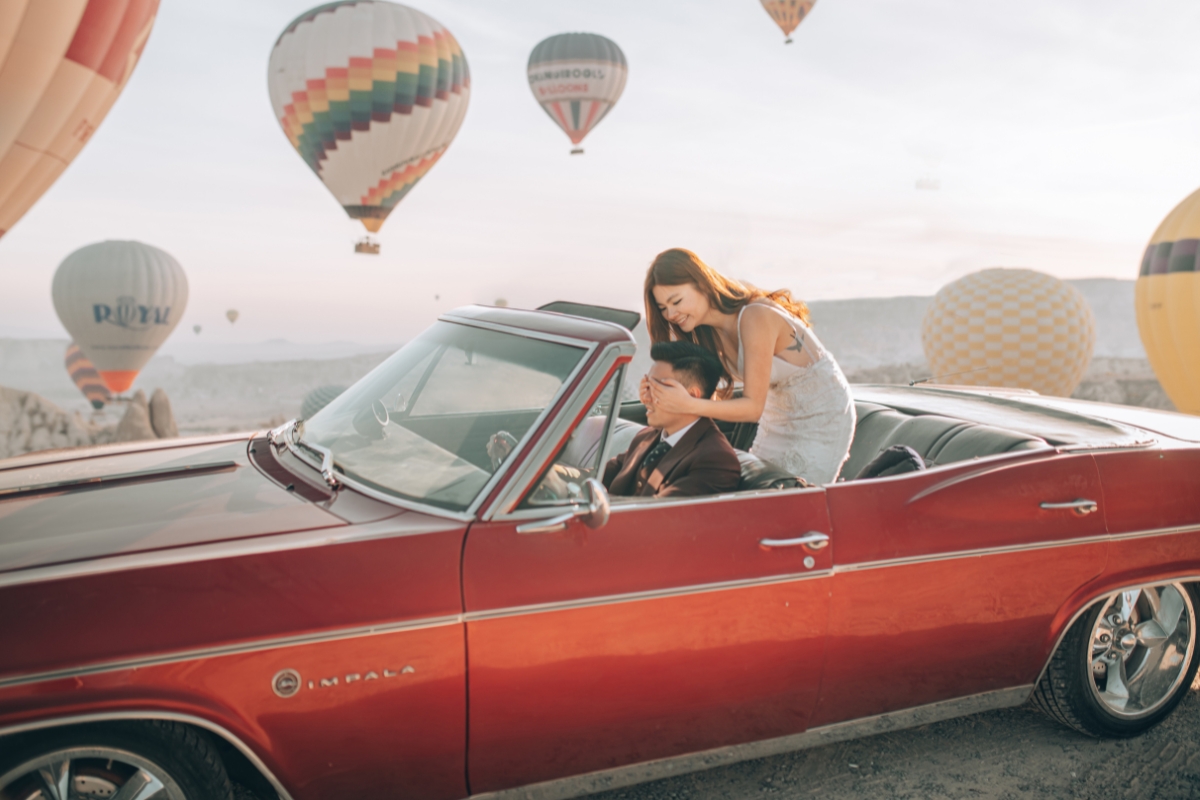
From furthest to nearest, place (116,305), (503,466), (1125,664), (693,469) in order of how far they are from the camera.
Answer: (116,305) < (1125,664) < (693,469) < (503,466)

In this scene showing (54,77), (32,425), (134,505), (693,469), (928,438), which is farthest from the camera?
(32,425)

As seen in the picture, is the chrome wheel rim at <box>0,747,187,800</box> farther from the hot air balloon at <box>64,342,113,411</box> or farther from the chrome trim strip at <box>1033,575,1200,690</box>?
the hot air balloon at <box>64,342,113,411</box>

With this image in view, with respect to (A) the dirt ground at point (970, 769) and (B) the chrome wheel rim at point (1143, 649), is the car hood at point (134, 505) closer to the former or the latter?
(A) the dirt ground at point (970, 769)

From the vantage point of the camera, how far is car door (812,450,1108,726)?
275 centimetres

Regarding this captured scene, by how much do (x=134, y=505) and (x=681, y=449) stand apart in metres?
1.66

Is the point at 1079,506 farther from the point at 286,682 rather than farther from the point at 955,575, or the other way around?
the point at 286,682

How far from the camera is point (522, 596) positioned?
238 centimetres

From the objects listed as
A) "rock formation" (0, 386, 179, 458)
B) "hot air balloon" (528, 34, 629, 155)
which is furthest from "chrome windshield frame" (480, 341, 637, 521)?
"hot air balloon" (528, 34, 629, 155)

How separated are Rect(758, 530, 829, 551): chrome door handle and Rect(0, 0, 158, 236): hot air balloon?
16307 mm

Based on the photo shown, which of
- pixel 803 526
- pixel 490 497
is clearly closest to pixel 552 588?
pixel 490 497

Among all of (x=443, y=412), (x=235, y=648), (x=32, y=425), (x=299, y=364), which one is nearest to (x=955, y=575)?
(x=443, y=412)

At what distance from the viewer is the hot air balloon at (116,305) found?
31969 mm

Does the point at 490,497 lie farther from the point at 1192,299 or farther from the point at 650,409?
the point at 1192,299

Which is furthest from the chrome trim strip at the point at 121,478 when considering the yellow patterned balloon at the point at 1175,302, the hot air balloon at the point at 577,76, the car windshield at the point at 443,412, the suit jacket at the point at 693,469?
the hot air balloon at the point at 577,76
